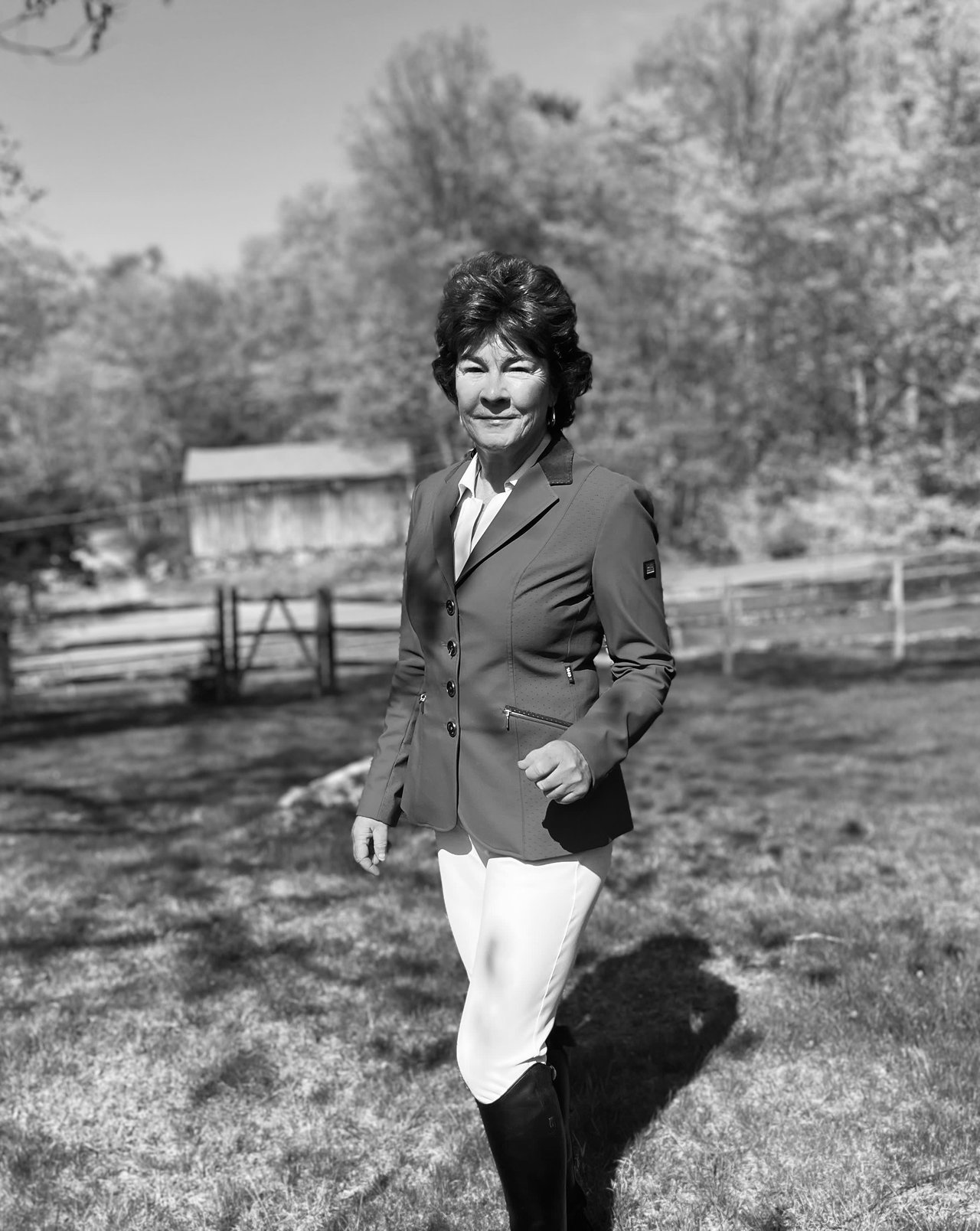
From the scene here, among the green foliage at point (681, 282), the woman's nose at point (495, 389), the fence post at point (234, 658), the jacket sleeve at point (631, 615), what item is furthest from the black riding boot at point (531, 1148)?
the fence post at point (234, 658)

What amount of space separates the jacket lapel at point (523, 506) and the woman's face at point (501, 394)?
0.09m

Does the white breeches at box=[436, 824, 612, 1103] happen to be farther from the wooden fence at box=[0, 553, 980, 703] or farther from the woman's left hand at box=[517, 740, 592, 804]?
the wooden fence at box=[0, 553, 980, 703]

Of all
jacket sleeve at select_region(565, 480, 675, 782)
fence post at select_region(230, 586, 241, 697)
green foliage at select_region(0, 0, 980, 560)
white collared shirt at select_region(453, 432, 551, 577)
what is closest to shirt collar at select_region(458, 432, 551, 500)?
Result: white collared shirt at select_region(453, 432, 551, 577)

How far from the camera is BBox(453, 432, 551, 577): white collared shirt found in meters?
2.69

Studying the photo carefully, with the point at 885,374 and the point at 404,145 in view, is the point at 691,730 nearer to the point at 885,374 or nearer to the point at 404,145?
the point at 885,374

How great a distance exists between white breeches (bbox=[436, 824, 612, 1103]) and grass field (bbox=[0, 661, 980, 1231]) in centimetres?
86

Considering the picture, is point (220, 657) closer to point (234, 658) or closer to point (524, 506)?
point (234, 658)

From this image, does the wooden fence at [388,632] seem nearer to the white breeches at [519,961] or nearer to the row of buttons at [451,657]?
the row of buttons at [451,657]

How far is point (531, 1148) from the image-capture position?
2498 mm

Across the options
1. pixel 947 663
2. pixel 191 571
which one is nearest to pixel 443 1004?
pixel 947 663

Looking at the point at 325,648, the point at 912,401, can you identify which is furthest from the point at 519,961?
the point at 912,401

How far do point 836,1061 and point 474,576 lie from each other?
236cm

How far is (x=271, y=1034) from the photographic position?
13.8 ft

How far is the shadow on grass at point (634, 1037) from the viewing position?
135 inches
